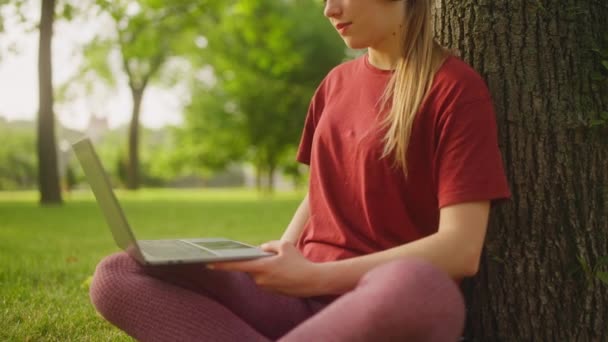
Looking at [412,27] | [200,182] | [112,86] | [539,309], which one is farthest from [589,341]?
[200,182]

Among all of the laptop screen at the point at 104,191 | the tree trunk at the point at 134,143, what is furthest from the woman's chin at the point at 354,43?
the tree trunk at the point at 134,143

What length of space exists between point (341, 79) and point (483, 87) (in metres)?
0.57

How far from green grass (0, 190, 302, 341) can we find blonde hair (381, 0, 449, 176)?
5.46ft

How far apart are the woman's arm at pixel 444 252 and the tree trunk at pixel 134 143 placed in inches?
1250

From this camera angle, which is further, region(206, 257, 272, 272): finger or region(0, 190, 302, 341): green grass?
region(0, 190, 302, 341): green grass

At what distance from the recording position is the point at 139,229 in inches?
392

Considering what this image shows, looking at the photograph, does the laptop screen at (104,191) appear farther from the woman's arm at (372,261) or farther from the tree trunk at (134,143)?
the tree trunk at (134,143)

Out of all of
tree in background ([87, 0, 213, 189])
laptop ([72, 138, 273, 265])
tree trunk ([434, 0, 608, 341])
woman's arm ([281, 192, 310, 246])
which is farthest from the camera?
tree in background ([87, 0, 213, 189])

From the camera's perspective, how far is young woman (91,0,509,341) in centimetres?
168

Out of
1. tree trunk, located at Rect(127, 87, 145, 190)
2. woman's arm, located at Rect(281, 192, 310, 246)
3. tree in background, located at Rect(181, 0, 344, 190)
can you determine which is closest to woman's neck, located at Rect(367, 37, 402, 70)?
woman's arm, located at Rect(281, 192, 310, 246)

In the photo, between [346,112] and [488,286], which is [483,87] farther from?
[488,286]

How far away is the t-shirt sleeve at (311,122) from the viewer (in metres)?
2.58

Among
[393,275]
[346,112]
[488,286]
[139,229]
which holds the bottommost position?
[139,229]

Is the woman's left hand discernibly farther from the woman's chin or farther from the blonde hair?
the woman's chin
